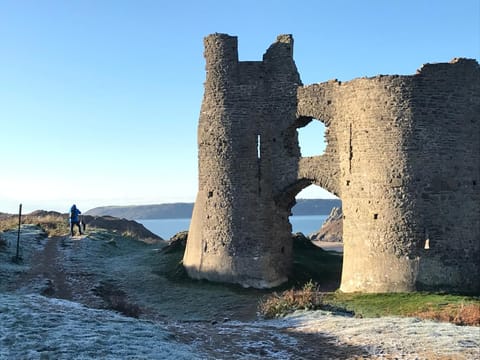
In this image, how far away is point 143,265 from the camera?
90.1 ft

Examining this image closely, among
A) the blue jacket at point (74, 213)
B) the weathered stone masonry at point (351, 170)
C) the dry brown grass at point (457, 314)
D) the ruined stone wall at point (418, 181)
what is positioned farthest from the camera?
the blue jacket at point (74, 213)

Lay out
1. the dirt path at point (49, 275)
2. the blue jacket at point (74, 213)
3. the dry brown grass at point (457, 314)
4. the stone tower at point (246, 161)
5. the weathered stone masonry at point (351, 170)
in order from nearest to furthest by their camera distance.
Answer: the dry brown grass at point (457, 314) < the weathered stone masonry at point (351, 170) < the dirt path at point (49, 275) < the stone tower at point (246, 161) < the blue jacket at point (74, 213)

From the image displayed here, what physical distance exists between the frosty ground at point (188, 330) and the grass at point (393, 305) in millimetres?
811

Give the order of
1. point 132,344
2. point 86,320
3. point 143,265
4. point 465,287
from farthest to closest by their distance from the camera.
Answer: point 143,265 < point 465,287 < point 86,320 < point 132,344

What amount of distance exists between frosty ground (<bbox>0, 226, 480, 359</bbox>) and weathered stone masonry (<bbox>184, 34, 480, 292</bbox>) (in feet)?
10.0

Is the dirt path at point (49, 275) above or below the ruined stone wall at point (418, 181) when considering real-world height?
below

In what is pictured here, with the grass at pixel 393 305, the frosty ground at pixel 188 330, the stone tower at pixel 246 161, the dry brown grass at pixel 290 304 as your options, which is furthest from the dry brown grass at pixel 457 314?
the stone tower at pixel 246 161

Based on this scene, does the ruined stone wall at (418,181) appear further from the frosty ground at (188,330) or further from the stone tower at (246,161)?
the frosty ground at (188,330)

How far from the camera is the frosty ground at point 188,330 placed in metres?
11.4

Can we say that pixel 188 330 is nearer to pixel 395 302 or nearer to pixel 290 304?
pixel 290 304

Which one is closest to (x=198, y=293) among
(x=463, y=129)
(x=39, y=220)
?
(x=463, y=129)

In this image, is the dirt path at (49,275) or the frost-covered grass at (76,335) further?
the dirt path at (49,275)

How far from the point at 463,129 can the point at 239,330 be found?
36.7ft

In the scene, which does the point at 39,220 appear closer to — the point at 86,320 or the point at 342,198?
the point at 342,198
